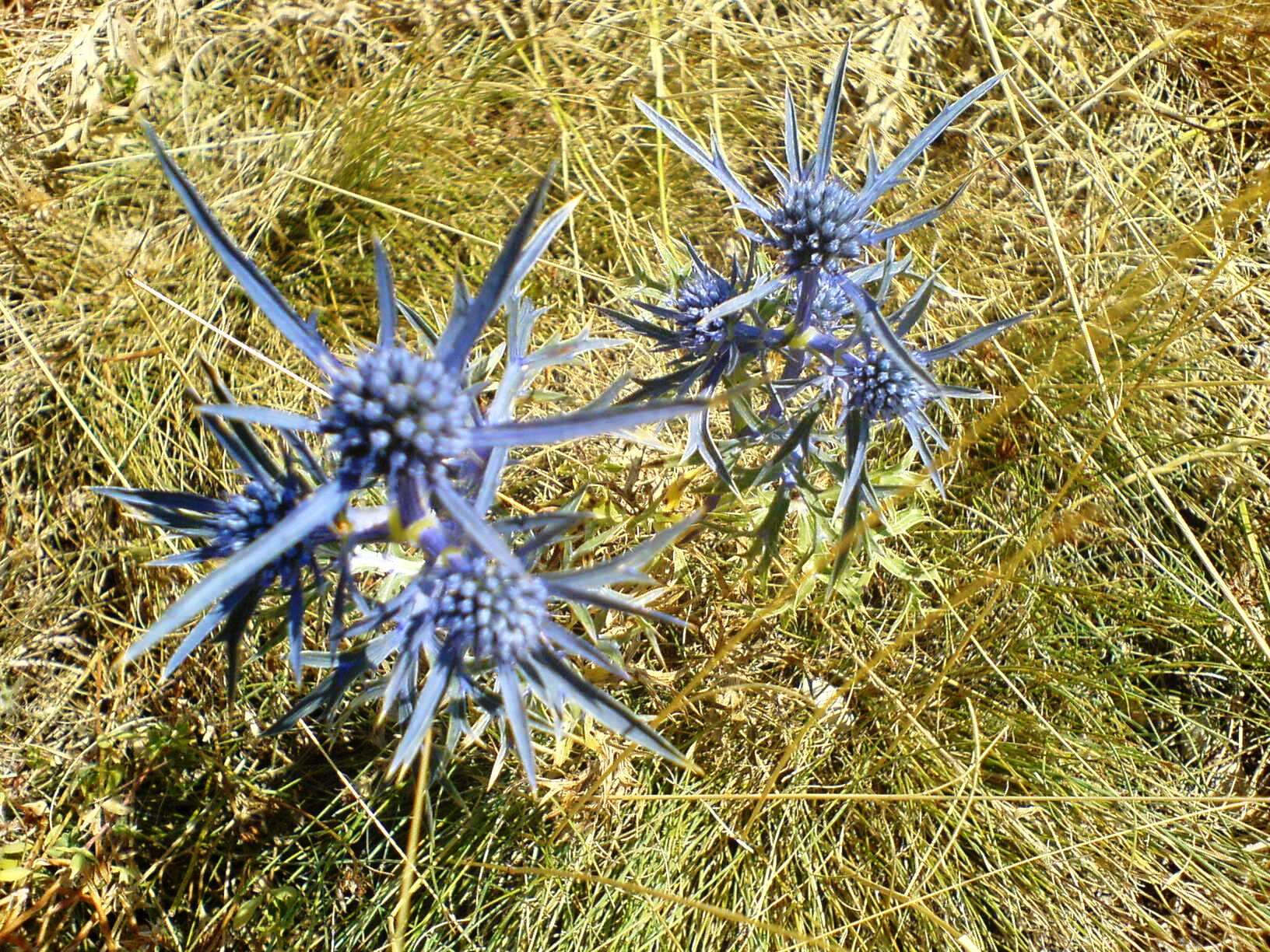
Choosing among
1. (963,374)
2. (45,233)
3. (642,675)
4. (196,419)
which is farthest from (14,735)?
(963,374)

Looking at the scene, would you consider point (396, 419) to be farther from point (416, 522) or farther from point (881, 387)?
point (881, 387)

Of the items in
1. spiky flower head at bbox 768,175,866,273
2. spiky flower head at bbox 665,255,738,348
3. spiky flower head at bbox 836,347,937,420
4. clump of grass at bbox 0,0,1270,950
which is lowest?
clump of grass at bbox 0,0,1270,950

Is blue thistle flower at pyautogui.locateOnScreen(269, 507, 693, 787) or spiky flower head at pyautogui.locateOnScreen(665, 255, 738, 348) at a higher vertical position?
spiky flower head at pyautogui.locateOnScreen(665, 255, 738, 348)

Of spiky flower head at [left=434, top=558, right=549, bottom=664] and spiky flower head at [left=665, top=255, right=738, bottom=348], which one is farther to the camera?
spiky flower head at [left=665, top=255, right=738, bottom=348]

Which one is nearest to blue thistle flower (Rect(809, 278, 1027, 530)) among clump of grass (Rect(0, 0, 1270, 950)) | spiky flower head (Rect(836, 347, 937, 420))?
spiky flower head (Rect(836, 347, 937, 420))

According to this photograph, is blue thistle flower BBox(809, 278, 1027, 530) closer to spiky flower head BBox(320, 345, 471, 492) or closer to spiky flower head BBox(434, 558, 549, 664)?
spiky flower head BBox(434, 558, 549, 664)

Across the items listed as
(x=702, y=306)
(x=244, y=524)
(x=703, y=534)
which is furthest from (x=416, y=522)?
(x=703, y=534)
